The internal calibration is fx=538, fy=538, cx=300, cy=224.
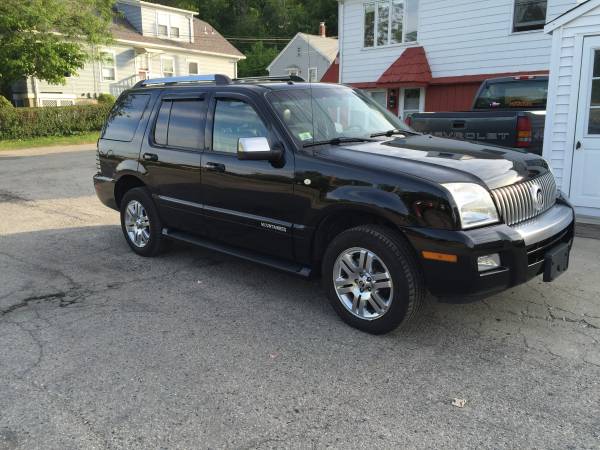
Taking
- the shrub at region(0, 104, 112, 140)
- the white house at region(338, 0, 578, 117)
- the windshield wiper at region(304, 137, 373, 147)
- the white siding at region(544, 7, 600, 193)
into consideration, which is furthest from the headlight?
the shrub at region(0, 104, 112, 140)

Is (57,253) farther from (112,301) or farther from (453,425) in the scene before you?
(453,425)

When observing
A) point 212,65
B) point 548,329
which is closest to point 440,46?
point 548,329

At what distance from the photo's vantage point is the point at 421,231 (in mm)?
3588

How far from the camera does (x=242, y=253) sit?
4898 millimetres

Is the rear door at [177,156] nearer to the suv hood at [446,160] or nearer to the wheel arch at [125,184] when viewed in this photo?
the wheel arch at [125,184]

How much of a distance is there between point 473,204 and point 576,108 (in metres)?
5.10

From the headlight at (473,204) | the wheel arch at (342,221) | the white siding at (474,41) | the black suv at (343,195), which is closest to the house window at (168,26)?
the white siding at (474,41)

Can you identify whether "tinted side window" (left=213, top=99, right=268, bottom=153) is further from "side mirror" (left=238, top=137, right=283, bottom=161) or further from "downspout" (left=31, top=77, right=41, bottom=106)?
"downspout" (left=31, top=77, right=41, bottom=106)

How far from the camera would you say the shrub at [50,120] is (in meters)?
21.0

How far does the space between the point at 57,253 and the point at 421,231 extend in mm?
4553

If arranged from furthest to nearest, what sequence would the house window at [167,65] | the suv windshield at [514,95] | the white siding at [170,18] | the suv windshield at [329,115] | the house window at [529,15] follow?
1. the house window at [167,65]
2. the white siding at [170,18]
3. the house window at [529,15]
4. the suv windshield at [514,95]
5. the suv windshield at [329,115]

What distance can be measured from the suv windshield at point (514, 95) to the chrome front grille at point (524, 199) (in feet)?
19.9

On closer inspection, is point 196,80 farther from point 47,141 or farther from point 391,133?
point 47,141

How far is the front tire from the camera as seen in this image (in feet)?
12.2
